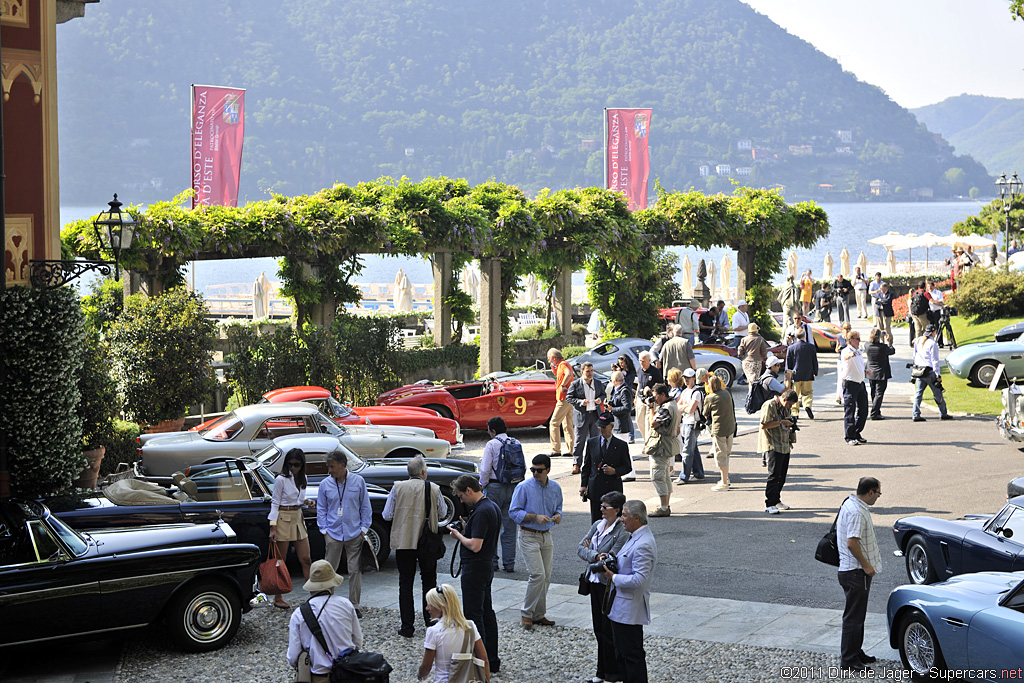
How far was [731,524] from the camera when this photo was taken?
12633 millimetres

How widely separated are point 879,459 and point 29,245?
12.4 metres

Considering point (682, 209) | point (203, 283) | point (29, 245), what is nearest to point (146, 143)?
point (203, 283)

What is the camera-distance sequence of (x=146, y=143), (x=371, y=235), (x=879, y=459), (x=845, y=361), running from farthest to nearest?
(x=146, y=143), (x=371, y=235), (x=845, y=361), (x=879, y=459)

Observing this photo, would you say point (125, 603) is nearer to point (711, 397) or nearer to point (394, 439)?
point (394, 439)

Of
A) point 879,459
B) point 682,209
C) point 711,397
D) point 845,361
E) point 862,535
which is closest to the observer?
point 862,535

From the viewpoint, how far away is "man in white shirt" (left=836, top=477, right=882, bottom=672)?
7750 mm

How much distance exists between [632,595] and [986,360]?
17.5 meters

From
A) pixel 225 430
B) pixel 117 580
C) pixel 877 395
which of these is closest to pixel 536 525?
pixel 117 580

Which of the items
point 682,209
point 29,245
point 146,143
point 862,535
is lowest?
point 862,535

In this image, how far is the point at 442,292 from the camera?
2405cm

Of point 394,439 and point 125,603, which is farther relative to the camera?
point 394,439

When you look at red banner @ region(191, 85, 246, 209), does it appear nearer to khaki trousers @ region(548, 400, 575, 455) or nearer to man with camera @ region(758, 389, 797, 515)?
khaki trousers @ region(548, 400, 575, 455)

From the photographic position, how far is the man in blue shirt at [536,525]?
353 inches

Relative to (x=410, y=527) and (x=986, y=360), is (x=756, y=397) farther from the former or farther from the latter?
(x=410, y=527)
